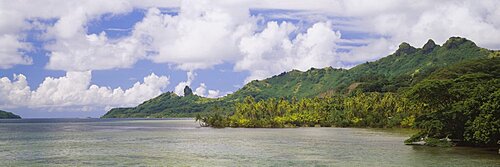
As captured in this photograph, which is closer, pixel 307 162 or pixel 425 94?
pixel 307 162

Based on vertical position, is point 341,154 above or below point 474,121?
below

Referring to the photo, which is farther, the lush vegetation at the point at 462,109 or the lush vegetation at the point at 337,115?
the lush vegetation at the point at 337,115

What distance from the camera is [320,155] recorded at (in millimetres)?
67188

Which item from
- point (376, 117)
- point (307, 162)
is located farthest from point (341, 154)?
point (376, 117)

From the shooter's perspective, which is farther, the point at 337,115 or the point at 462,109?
the point at 337,115


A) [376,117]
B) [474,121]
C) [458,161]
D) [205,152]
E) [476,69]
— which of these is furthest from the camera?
[476,69]

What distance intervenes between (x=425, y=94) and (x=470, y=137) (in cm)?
1033

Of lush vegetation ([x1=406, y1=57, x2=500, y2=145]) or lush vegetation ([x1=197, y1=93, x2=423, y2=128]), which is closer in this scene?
lush vegetation ([x1=406, y1=57, x2=500, y2=145])

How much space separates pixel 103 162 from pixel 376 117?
405 feet

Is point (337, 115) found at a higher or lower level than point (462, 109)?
higher

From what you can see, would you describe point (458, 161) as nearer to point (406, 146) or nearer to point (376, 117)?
point (406, 146)

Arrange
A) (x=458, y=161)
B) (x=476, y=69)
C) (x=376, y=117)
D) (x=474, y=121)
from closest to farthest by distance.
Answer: (x=458, y=161)
(x=474, y=121)
(x=376, y=117)
(x=476, y=69)

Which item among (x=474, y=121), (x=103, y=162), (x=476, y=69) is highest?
(x=476, y=69)

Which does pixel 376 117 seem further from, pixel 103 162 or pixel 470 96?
pixel 103 162
